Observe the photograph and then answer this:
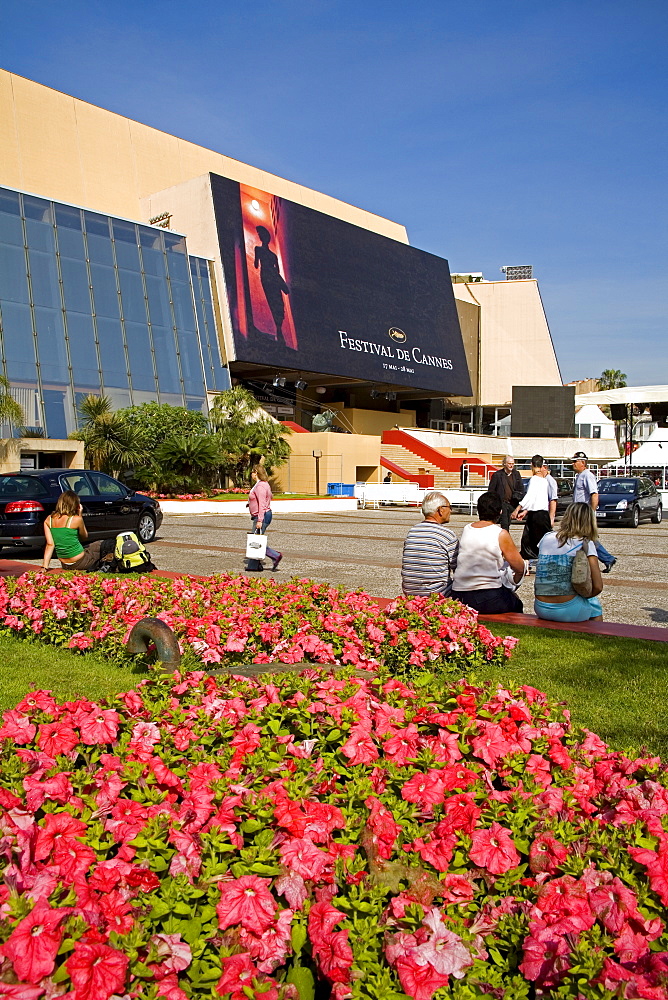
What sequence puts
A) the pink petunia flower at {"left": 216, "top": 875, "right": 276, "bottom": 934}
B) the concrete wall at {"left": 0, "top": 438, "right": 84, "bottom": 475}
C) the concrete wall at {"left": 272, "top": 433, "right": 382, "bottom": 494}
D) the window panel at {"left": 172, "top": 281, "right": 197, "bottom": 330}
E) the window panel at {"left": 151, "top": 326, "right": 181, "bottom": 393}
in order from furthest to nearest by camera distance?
the concrete wall at {"left": 272, "top": 433, "right": 382, "bottom": 494}
the window panel at {"left": 172, "top": 281, "right": 197, "bottom": 330}
the window panel at {"left": 151, "top": 326, "right": 181, "bottom": 393}
the concrete wall at {"left": 0, "top": 438, "right": 84, "bottom": 475}
the pink petunia flower at {"left": 216, "top": 875, "right": 276, "bottom": 934}

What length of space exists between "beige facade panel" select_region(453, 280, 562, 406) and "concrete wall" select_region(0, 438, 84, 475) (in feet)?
158

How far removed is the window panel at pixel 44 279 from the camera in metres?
32.4

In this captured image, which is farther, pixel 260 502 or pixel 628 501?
pixel 628 501

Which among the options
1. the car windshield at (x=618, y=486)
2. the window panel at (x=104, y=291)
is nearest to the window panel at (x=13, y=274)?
the window panel at (x=104, y=291)

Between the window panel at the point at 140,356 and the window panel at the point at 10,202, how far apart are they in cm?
619

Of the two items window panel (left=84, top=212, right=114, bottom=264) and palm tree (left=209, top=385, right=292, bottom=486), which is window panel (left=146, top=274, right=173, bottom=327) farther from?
palm tree (left=209, top=385, right=292, bottom=486)

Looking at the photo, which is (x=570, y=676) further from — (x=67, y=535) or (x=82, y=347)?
(x=82, y=347)

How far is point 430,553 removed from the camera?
7.06 metres

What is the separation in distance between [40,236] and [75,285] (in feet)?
7.61

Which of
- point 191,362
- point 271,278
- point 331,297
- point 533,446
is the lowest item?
point 533,446

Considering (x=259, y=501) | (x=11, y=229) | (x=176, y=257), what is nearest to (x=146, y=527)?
(x=259, y=501)

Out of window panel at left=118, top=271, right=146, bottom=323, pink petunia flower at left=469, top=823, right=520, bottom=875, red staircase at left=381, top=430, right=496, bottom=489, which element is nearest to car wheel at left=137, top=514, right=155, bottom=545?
pink petunia flower at left=469, top=823, right=520, bottom=875

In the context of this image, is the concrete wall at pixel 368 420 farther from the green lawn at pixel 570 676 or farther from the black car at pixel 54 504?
the green lawn at pixel 570 676

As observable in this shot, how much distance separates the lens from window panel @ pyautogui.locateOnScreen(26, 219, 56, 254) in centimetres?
3288
